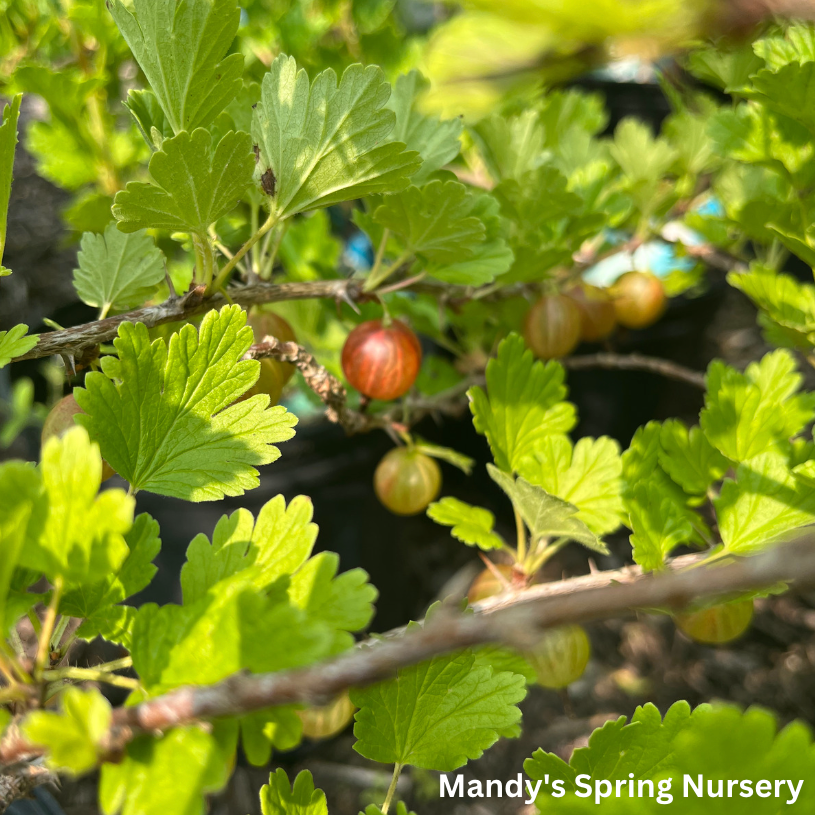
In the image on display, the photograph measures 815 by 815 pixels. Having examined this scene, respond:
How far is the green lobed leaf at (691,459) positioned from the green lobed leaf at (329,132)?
0.33 m

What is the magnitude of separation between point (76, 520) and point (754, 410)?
1.77 feet

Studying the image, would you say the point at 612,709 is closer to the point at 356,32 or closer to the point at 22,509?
the point at 22,509

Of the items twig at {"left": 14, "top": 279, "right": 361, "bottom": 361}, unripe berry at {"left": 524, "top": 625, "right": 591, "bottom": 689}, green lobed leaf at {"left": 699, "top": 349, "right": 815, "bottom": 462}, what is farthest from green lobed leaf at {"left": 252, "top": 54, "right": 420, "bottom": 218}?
unripe berry at {"left": 524, "top": 625, "right": 591, "bottom": 689}

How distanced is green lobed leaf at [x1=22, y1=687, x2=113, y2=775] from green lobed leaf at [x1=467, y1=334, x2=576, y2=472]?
0.39 m

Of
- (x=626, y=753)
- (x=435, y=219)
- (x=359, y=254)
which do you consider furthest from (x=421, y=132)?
(x=359, y=254)

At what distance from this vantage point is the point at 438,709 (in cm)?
44

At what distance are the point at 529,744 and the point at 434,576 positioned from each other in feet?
1.23

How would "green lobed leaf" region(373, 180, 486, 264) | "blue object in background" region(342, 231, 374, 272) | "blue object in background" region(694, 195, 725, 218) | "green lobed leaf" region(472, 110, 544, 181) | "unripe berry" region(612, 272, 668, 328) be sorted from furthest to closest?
1. "blue object in background" region(342, 231, 374, 272)
2. "blue object in background" region(694, 195, 725, 218)
3. "unripe berry" region(612, 272, 668, 328)
4. "green lobed leaf" region(472, 110, 544, 181)
5. "green lobed leaf" region(373, 180, 486, 264)

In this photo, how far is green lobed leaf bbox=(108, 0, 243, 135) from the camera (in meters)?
0.42

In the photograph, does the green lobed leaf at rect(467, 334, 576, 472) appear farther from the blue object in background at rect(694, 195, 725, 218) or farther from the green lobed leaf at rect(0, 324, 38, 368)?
the blue object in background at rect(694, 195, 725, 218)

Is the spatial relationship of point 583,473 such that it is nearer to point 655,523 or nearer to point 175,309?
point 655,523

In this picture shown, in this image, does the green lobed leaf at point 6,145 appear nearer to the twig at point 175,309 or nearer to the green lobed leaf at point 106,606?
the twig at point 175,309

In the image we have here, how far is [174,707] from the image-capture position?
0.25 metres

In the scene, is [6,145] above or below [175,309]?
above
